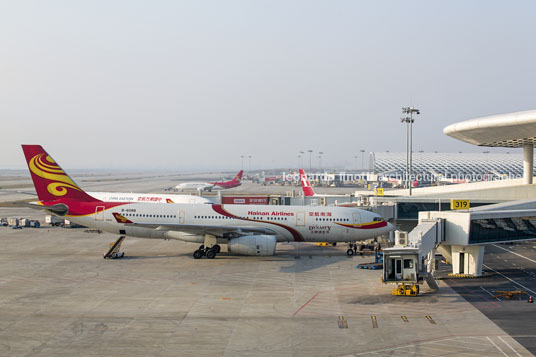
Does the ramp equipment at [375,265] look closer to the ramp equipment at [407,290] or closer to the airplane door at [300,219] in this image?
the airplane door at [300,219]

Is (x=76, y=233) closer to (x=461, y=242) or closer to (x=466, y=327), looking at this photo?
(x=461, y=242)

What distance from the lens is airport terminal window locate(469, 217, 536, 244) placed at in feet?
118

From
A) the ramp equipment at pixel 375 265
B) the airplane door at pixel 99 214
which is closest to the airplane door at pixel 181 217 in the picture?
the airplane door at pixel 99 214

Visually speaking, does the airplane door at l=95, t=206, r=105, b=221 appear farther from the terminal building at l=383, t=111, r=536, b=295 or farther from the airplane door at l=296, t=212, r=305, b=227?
the terminal building at l=383, t=111, r=536, b=295

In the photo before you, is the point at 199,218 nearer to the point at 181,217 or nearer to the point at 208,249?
the point at 181,217

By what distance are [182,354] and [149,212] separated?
24.0m

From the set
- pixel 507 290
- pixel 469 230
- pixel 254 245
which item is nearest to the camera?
pixel 507 290

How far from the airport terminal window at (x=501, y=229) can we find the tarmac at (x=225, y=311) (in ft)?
18.0

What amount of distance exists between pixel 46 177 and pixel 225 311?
84.5 feet

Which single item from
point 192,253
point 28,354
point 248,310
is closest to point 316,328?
point 248,310

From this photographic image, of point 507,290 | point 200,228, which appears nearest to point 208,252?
point 200,228

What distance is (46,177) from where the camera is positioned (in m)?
43.7

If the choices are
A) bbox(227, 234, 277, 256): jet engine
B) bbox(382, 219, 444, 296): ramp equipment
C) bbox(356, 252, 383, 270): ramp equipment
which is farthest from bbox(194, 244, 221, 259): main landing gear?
bbox(382, 219, 444, 296): ramp equipment

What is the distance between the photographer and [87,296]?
29.3m
